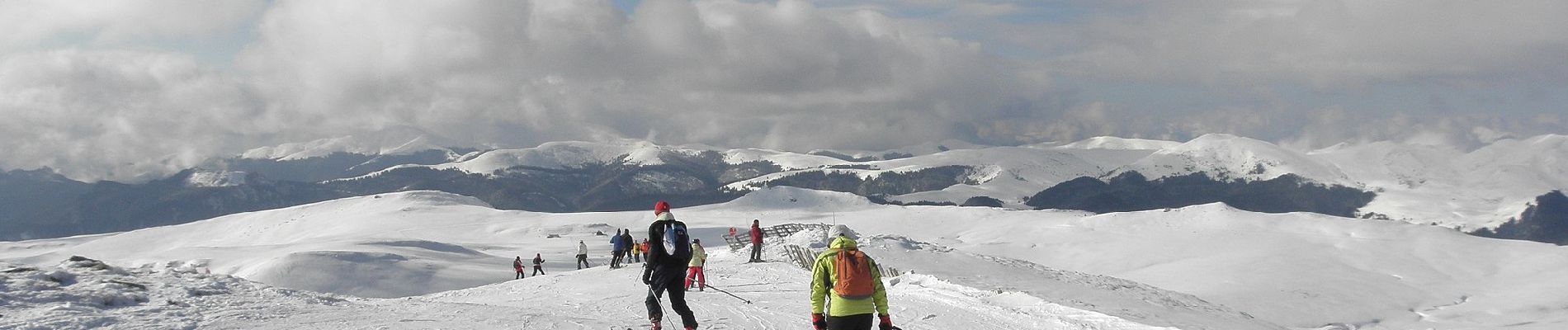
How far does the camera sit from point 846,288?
998cm

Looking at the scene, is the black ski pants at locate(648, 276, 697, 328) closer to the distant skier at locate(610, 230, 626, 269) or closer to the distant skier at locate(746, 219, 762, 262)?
the distant skier at locate(746, 219, 762, 262)

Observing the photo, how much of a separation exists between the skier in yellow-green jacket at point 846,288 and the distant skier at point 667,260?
11.3ft

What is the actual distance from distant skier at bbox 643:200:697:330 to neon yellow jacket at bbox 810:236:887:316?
11.3ft

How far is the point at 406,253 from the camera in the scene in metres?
69.0

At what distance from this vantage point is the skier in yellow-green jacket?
394 inches

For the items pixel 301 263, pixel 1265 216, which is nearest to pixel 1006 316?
pixel 301 263

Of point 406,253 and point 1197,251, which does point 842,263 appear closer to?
point 406,253

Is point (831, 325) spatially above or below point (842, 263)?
below

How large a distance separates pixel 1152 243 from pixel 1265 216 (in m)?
20.7

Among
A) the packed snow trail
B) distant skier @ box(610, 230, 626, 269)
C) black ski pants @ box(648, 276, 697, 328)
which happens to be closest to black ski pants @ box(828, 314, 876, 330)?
black ski pants @ box(648, 276, 697, 328)

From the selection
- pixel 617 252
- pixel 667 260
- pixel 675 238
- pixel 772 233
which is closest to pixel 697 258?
pixel 667 260

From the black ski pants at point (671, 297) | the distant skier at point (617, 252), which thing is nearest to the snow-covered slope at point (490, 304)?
the distant skier at point (617, 252)

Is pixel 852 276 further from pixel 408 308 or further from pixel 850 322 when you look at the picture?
pixel 408 308

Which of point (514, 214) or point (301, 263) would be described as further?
point (514, 214)
